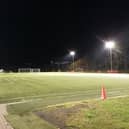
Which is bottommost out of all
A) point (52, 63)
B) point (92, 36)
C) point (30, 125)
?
point (30, 125)

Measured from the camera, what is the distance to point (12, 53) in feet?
418

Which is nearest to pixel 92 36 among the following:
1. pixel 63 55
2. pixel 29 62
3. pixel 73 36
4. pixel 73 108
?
pixel 73 36

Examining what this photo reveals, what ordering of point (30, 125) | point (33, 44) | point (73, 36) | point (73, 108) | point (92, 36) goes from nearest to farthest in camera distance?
point (30, 125), point (73, 108), point (92, 36), point (73, 36), point (33, 44)

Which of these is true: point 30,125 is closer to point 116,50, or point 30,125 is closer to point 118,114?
point 118,114

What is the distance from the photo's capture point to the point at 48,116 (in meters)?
11.7

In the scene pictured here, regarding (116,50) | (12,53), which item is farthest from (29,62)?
(116,50)

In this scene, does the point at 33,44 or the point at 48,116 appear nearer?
the point at 48,116

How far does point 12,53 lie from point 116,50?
56.6 meters

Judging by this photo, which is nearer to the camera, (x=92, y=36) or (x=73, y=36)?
(x=92, y=36)

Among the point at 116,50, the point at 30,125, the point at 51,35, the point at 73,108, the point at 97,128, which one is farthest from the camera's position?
the point at 51,35

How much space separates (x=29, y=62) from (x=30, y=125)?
116m

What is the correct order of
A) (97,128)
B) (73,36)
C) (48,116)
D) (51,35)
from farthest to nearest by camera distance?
(51,35), (73,36), (48,116), (97,128)

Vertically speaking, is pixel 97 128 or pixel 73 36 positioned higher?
pixel 73 36

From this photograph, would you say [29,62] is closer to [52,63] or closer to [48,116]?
[52,63]
